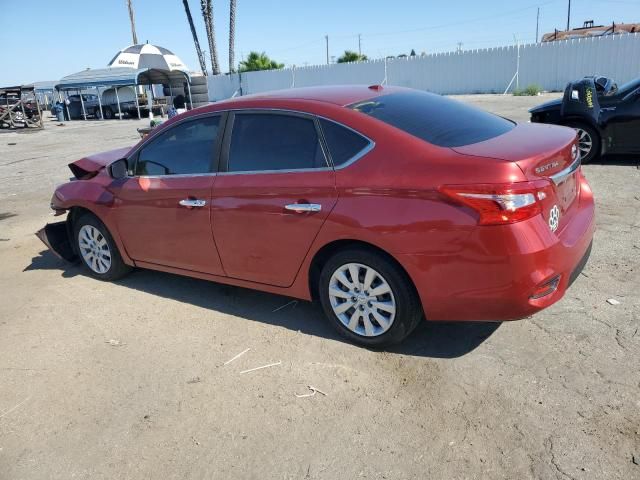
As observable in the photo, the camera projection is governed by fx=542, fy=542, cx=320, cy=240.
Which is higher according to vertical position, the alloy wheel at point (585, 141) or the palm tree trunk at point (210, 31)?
the palm tree trunk at point (210, 31)

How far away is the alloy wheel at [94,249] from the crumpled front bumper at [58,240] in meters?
0.36

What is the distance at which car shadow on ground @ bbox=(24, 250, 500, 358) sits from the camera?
11.9 ft

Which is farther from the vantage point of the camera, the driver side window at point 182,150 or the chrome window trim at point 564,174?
→ the driver side window at point 182,150

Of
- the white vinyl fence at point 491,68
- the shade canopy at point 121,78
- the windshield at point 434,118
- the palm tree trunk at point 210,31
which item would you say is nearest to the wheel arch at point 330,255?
the windshield at point 434,118

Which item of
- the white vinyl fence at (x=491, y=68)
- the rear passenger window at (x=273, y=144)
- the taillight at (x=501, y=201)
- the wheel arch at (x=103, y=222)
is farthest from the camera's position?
the white vinyl fence at (x=491, y=68)

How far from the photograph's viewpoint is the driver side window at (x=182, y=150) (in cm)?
415

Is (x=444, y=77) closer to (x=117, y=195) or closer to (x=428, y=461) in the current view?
(x=117, y=195)

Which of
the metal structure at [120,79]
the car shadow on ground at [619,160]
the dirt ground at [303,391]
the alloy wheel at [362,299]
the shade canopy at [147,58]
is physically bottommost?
the dirt ground at [303,391]

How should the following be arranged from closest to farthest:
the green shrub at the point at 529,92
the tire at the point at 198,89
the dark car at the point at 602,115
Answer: the dark car at the point at 602,115, the green shrub at the point at 529,92, the tire at the point at 198,89

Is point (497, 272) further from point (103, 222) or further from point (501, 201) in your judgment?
point (103, 222)

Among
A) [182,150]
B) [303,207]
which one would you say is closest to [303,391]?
[303,207]

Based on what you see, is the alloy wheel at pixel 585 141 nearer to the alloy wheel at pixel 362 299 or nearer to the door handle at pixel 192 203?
the alloy wheel at pixel 362 299

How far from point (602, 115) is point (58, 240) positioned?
767 centimetres

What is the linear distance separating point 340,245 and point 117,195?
2.34m
